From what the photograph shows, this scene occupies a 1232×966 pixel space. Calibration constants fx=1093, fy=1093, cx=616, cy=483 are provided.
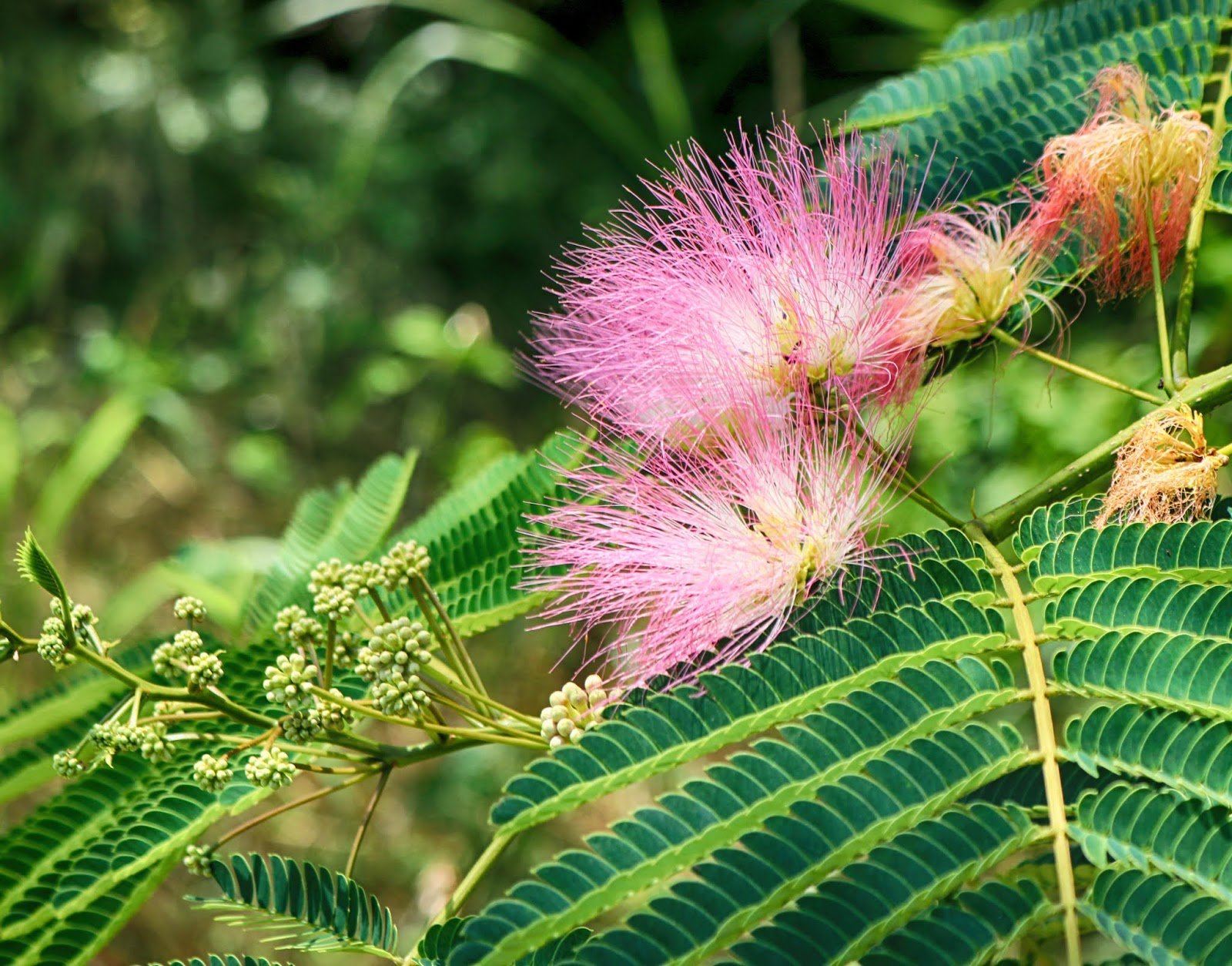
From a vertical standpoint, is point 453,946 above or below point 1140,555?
below

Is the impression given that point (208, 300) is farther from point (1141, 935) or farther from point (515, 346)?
point (1141, 935)

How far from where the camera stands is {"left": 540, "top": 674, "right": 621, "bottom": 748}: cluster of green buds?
0.99 m

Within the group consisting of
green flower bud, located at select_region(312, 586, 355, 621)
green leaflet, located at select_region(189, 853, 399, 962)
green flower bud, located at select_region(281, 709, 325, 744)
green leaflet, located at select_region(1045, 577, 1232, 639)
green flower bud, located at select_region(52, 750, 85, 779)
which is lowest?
green leaflet, located at select_region(189, 853, 399, 962)

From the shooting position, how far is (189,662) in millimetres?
1059

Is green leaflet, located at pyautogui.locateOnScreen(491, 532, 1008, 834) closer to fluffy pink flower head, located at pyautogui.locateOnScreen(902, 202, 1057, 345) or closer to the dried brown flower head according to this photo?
the dried brown flower head

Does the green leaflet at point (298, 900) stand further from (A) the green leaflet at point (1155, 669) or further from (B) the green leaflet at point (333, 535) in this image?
(A) the green leaflet at point (1155, 669)

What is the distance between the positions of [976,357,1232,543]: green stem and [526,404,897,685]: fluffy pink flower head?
14 centimetres

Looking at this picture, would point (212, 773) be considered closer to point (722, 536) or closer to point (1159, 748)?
point (722, 536)

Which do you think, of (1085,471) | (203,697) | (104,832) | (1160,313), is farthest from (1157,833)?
(104,832)

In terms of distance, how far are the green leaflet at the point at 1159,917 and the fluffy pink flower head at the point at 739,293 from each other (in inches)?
20.5

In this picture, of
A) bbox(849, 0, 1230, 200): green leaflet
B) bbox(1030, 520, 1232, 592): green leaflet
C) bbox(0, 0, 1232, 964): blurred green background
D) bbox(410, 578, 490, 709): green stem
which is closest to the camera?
bbox(1030, 520, 1232, 592): green leaflet

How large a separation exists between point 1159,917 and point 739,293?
Result: 67 centimetres

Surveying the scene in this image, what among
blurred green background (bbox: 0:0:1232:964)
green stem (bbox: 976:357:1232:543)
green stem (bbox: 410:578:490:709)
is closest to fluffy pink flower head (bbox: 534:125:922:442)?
green stem (bbox: 976:357:1232:543)

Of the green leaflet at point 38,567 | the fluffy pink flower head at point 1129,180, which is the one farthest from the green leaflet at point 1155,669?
the green leaflet at point 38,567
